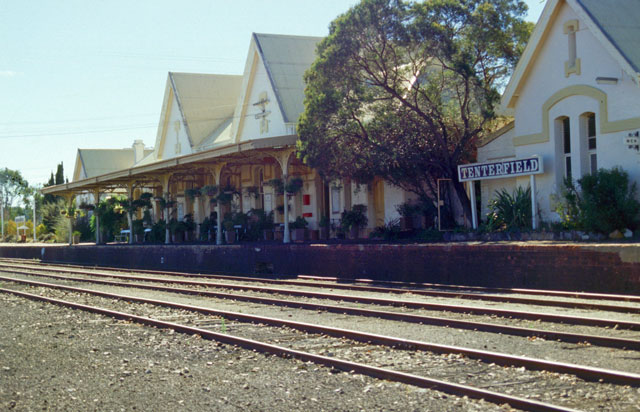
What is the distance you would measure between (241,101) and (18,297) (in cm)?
2086

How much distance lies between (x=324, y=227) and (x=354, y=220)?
7.68ft

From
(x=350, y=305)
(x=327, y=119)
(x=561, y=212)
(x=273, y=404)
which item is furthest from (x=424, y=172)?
(x=273, y=404)

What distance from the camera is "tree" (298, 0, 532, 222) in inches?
814

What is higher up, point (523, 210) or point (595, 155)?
point (595, 155)

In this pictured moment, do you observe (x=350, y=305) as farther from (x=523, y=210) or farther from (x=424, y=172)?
(x=424, y=172)

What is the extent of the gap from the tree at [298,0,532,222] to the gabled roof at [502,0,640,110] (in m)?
1.62

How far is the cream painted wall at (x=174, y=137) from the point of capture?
1711 inches

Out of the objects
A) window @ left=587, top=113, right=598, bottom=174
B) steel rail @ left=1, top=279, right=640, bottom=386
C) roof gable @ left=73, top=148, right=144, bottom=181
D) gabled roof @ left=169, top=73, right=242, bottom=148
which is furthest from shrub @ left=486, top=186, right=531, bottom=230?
roof gable @ left=73, top=148, right=144, bottom=181

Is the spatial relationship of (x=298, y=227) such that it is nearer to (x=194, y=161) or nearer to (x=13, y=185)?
(x=194, y=161)

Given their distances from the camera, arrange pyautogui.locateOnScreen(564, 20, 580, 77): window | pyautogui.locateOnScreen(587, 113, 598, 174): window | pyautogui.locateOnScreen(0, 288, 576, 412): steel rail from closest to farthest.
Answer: pyautogui.locateOnScreen(0, 288, 576, 412): steel rail
pyautogui.locateOnScreen(587, 113, 598, 174): window
pyautogui.locateOnScreen(564, 20, 580, 77): window

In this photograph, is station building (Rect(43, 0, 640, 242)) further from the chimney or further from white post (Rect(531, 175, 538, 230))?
the chimney

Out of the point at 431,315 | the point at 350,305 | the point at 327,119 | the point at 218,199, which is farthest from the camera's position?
the point at 218,199

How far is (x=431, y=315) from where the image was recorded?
11312 millimetres

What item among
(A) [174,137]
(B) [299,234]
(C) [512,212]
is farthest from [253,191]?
(C) [512,212]
